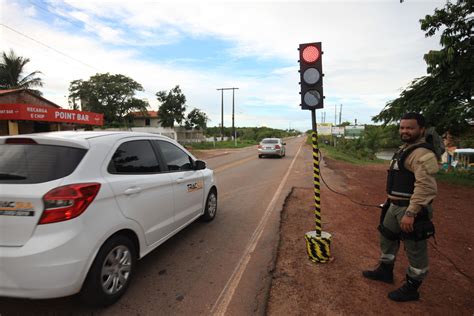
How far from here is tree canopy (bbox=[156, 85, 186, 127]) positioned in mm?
41156

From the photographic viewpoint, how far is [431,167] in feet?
8.65

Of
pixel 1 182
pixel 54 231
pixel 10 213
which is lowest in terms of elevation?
pixel 54 231

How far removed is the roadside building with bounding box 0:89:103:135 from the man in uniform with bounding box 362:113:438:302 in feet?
70.0

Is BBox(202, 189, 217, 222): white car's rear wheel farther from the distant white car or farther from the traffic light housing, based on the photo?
the distant white car

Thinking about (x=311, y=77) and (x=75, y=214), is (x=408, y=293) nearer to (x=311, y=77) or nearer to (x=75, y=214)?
(x=311, y=77)

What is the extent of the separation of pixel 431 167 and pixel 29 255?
365 centimetres

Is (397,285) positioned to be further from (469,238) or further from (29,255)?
(29,255)

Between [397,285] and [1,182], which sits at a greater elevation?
[1,182]

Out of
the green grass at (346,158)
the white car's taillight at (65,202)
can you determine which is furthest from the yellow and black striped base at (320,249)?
the green grass at (346,158)

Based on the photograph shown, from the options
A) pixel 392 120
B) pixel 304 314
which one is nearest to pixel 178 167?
pixel 304 314

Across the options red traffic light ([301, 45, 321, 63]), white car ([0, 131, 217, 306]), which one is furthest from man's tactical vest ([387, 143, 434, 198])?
white car ([0, 131, 217, 306])

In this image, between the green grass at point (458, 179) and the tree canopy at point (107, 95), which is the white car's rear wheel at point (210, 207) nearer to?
the green grass at point (458, 179)

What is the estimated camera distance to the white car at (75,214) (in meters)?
2.32

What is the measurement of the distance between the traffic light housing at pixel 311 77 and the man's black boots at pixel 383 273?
2.19 meters
